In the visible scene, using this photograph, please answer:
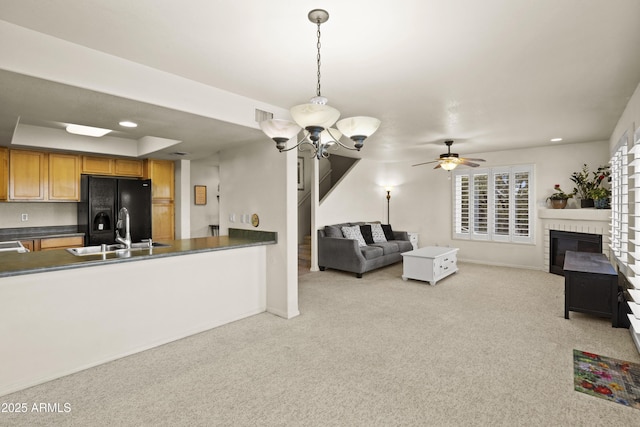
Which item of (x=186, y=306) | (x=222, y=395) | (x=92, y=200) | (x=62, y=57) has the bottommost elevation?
(x=222, y=395)

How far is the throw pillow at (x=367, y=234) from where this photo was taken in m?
6.81

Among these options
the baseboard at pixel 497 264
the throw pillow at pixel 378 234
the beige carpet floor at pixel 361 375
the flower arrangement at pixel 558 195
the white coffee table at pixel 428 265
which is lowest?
the beige carpet floor at pixel 361 375

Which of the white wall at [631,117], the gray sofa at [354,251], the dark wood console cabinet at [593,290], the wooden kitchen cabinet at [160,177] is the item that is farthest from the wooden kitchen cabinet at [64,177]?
the white wall at [631,117]

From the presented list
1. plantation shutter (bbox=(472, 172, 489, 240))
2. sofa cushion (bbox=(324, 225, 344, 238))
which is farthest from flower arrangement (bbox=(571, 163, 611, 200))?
sofa cushion (bbox=(324, 225, 344, 238))

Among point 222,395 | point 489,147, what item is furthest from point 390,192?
point 222,395

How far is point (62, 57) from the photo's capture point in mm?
2238

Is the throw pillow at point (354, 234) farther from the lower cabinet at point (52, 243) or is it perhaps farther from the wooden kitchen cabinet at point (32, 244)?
the wooden kitchen cabinet at point (32, 244)

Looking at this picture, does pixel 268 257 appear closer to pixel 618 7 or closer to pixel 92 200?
pixel 92 200

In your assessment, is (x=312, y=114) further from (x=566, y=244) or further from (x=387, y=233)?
(x=566, y=244)

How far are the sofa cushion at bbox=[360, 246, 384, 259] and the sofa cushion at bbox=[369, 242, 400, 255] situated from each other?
A: 17 cm

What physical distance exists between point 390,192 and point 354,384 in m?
6.39

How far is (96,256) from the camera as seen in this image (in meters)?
2.98

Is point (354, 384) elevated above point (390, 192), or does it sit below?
below

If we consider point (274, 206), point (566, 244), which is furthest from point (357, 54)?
point (566, 244)
